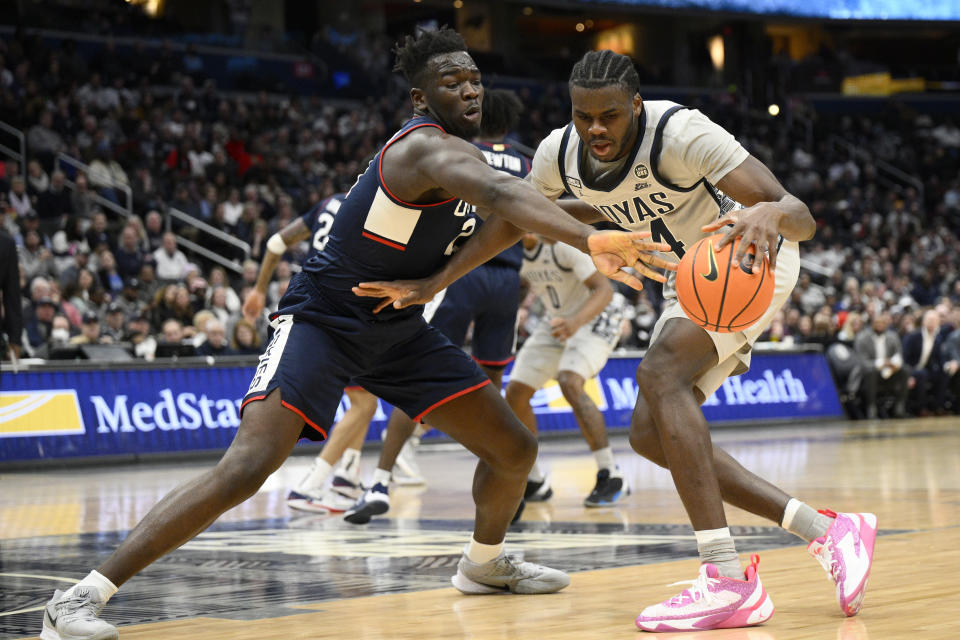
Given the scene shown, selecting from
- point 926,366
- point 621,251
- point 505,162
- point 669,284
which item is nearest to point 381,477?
point 505,162

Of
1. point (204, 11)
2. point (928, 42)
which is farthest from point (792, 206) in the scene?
point (928, 42)

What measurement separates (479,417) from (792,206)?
1.43m

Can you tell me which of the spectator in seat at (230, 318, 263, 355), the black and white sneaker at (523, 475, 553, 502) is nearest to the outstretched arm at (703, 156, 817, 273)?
the black and white sneaker at (523, 475, 553, 502)

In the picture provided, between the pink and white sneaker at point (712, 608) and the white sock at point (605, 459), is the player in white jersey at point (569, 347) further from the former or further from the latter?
the pink and white sneaker at point (712, 608)

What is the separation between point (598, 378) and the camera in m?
16.5

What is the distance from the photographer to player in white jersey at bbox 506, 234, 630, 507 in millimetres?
8367

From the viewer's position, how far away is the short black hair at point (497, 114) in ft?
24.4

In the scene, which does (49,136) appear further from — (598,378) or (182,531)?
(182,531)

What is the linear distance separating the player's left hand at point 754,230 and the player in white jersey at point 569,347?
4139 mm

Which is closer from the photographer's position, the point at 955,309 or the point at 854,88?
the point at 955,309

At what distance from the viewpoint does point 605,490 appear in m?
8.41

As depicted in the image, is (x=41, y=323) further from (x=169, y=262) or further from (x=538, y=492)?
(x=538, y=492)

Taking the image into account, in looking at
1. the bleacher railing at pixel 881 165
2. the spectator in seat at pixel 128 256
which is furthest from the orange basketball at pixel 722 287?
the bleacher railing at pixel 881 165

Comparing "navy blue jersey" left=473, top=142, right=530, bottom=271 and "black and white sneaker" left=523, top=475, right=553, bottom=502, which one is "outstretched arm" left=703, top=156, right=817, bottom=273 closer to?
"navy blue jersey" left=473, top=142, right=530, bottom=271
